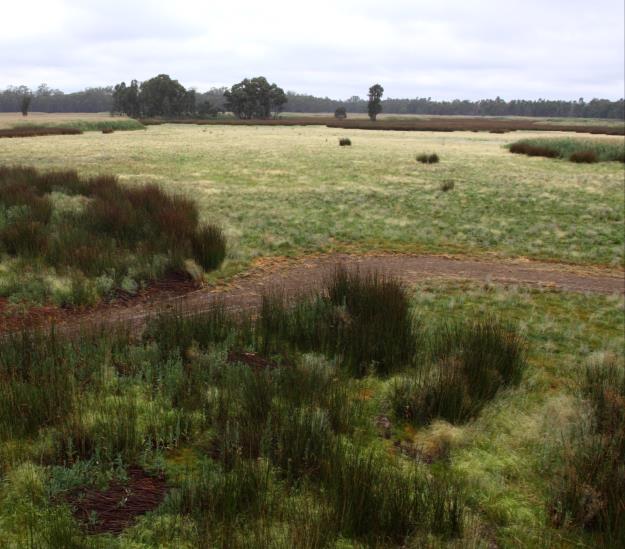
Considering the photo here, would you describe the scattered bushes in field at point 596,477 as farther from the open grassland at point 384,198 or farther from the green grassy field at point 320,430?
the open grassland at point 384,198

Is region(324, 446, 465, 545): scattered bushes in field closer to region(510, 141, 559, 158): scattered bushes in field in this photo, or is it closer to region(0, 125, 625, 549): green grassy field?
region(0, 125, 625, 549): green grassy field

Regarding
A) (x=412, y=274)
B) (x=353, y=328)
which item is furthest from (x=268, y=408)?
(x=412, y=274)

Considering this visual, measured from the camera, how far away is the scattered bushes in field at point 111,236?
9.44 metres

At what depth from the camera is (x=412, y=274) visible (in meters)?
10.9

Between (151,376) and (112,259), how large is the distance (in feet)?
16.6

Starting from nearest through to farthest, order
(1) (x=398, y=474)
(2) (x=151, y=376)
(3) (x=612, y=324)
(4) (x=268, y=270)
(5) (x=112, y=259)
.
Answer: (1) (x=398, y=474) < (2) (x=151, y=376) < (3) (x=612, y=324) < (5) (x=112, y=259) < (4) (x=268, y=270)

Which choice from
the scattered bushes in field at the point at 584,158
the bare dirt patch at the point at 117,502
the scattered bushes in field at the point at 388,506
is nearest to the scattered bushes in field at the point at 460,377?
the scattered bushes in field at the point at 388,506

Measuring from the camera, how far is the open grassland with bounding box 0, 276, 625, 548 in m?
3.32

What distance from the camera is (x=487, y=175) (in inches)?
955

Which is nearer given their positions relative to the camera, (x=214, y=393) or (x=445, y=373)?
(x=214, y=393)

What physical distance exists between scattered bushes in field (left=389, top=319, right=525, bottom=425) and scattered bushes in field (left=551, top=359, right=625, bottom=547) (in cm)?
94

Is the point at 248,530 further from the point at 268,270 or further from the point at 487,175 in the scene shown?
the point at 487,175

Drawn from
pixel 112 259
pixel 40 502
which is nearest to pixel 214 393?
pixel 40 502

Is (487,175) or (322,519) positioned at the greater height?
(487,175)
